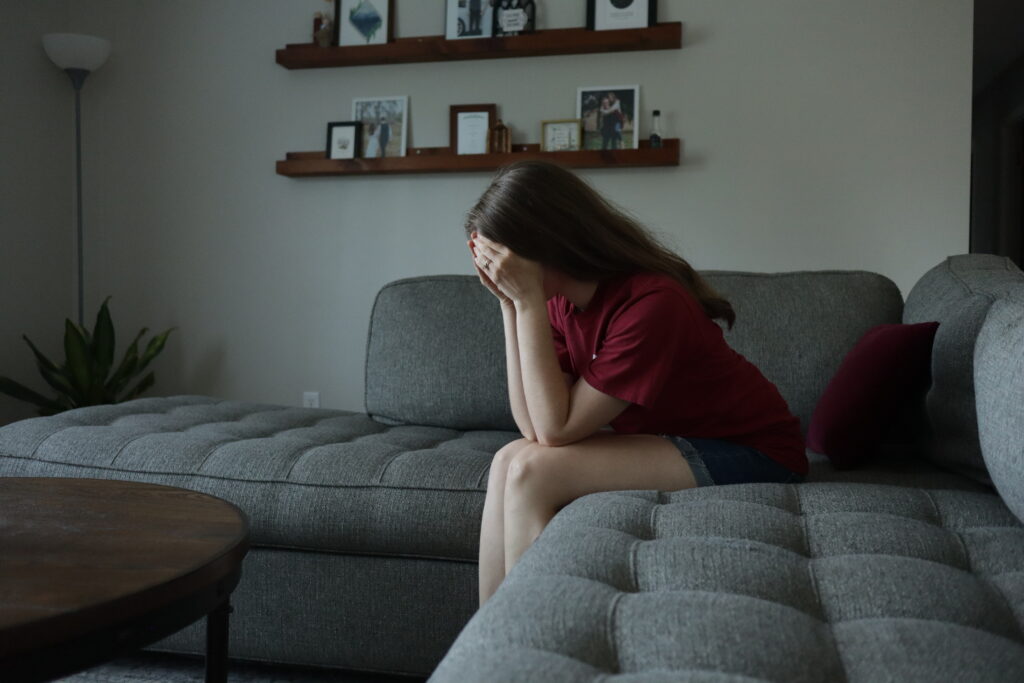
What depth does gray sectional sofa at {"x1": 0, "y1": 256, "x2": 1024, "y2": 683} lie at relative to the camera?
80 centimetres

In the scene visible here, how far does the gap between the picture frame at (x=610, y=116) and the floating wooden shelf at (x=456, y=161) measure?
0.08 metres

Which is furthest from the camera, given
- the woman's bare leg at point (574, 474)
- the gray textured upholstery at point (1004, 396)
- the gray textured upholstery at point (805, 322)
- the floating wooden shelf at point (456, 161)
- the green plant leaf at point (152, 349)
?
the green plant leaf at point (152, 349)

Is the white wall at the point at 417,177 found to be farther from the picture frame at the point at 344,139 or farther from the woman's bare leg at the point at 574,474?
the woman's bare leg at the point at 574,474

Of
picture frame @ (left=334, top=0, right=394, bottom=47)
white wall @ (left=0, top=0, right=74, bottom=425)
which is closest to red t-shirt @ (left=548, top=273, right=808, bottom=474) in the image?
picture frame @ (left=334, top=0, right=394, bottom=47)

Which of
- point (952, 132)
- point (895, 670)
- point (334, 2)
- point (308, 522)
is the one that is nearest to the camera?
point (895, 670)

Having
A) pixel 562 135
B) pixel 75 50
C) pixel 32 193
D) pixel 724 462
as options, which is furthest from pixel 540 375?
pixel 32 193

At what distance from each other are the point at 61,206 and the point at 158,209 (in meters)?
0.44

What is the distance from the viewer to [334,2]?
388 centimetres

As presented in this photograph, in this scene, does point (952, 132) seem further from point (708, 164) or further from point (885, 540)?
point (885, 540)

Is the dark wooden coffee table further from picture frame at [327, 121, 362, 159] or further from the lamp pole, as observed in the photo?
the lamp pole

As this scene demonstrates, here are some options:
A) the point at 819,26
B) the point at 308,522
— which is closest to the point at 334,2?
the point at 819,26

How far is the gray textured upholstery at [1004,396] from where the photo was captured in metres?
1.17

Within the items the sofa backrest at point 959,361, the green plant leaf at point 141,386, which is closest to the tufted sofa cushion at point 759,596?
the sofa backrest at point 959,361

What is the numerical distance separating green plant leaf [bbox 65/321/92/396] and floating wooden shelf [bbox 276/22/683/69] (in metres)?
1.42
